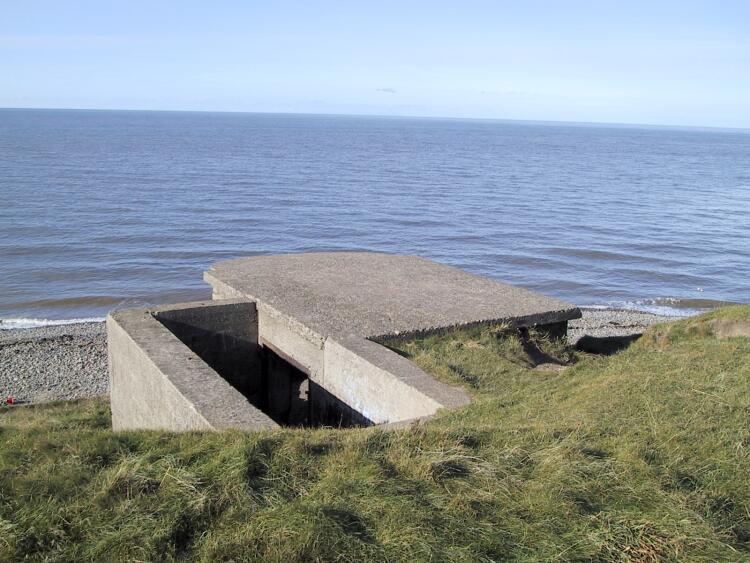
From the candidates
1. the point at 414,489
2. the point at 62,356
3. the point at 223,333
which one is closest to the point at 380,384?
the point at 414,489

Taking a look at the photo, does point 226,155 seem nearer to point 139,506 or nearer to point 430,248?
point 430,248

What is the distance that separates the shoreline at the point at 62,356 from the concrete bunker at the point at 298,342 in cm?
625

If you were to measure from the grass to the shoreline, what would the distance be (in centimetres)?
1023

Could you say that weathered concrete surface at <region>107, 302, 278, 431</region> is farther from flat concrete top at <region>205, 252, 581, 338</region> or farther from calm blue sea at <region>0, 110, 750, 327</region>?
calm blue sea at <region>0, 110, 750, 327</region>

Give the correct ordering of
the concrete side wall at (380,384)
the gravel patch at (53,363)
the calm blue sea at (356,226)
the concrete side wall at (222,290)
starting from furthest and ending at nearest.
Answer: the calm blue sea at (356,226), the gravel patch at (53,363), the concrete side wall at (222,290), the concrete side wall at (380,384)

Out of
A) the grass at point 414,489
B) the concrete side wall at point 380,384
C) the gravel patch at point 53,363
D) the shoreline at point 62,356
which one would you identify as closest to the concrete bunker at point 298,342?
the concrete side wall at point 380,384

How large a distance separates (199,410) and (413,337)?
308cm

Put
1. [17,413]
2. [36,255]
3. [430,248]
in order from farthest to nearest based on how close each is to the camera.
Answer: [430,248], [36,255], [17,413]

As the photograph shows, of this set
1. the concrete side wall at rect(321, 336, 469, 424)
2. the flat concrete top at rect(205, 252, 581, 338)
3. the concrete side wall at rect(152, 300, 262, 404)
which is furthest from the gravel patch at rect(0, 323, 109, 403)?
the concrete side wall at rect(321, 336, 469, 424)

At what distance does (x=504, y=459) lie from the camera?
4.32 meters

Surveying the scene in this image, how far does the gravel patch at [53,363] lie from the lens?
14.7 m

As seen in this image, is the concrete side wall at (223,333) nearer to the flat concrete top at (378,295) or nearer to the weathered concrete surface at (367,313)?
the weathered concrete surface at (367,313)

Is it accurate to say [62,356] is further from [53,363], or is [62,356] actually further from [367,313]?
[367,313]

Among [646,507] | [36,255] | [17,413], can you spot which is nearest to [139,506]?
[646,507]
